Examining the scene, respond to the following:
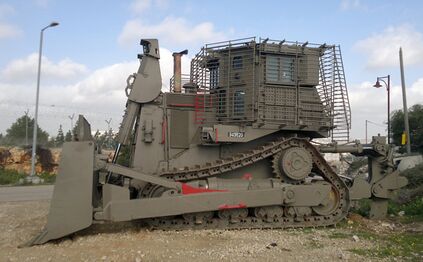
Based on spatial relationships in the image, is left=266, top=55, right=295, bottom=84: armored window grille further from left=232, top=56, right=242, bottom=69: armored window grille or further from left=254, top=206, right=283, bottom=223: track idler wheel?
left=254, top=206, right=283, bottom=223: track idler wheel

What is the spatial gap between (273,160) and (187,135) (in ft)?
7.41

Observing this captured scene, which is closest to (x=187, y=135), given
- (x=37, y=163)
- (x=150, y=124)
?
(x=150, y=124)

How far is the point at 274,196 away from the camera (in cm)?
977

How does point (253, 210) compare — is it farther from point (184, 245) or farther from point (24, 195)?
point (24, 195)

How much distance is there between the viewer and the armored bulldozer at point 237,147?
31.2 feet

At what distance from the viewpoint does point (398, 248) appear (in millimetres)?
8164

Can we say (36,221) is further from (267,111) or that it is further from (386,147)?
(386,147)

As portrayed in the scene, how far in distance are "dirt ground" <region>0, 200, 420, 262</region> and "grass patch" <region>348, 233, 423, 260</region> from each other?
219mm

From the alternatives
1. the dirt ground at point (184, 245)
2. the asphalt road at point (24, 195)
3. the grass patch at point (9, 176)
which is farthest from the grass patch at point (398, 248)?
the grass patch at point (9, 176)

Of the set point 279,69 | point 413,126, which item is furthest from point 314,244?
point 413,126

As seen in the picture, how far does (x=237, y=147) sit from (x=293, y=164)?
1.50 metres

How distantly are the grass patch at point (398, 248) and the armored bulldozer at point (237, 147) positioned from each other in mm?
1710

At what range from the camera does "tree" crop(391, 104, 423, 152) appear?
3316cm

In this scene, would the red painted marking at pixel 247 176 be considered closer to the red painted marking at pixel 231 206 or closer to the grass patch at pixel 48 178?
the red painted marking at pixel 231 206
